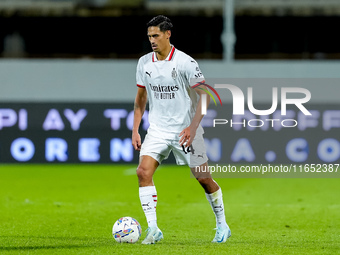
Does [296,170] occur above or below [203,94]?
below

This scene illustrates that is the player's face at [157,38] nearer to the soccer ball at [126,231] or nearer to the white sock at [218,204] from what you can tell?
the white sock at [218,204]

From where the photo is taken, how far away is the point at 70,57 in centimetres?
2148

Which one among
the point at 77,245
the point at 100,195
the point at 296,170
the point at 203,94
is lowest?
the point at 296,170

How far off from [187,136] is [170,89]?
453mm

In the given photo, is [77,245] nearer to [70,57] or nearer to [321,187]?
[321,187]

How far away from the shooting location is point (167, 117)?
273 inches

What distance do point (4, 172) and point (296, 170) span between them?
6.55 metres

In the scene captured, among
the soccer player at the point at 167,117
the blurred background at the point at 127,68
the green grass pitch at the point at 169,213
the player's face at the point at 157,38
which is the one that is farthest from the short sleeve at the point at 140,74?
the blurred background at the point at 127,68

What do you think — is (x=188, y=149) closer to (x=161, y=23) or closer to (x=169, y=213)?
(x=161, y=23)

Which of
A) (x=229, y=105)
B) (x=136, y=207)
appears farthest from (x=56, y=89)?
(x=136, y=207)

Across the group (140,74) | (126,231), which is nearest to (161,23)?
(140,74)

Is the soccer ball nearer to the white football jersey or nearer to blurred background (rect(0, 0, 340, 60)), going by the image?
the white football jersey

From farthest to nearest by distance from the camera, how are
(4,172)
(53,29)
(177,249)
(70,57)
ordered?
1. (53,29)
2. (70,57)
3. (4,172)
4. (177,249)

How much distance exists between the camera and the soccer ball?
7.01m
